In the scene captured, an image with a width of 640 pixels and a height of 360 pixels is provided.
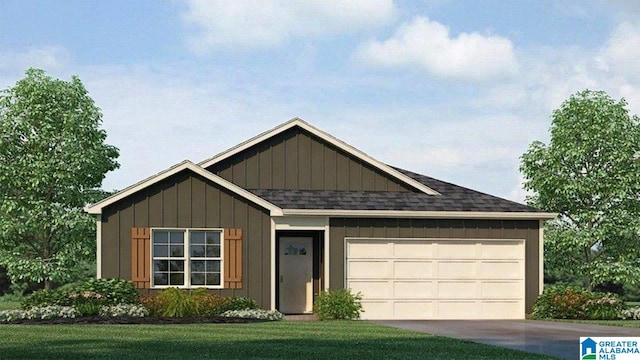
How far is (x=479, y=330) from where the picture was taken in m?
23.7

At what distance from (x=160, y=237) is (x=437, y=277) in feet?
24.2

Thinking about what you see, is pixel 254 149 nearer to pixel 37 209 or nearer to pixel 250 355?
pixel 37 209

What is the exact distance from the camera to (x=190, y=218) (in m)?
27.2

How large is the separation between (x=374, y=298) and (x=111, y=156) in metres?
11.9

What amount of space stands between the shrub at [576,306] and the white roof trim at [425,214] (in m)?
2.12

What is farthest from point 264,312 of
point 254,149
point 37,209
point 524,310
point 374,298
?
point 37,209

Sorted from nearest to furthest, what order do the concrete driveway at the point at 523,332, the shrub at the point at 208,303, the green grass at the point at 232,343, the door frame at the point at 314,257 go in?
1. the green grass at the point at 232,343
2. the concrete driveway at the point at 523,332
3. the shrub at the point at 208,303
4. the door frame at the point at 314,257

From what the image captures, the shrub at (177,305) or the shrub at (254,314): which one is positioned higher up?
the shrub at (177,305)

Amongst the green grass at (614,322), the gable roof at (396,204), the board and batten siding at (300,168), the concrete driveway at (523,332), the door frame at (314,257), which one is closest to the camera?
the concrete driveway at (523,332)

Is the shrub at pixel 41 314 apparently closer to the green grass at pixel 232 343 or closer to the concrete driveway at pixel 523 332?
the green grass at pixel 232 343

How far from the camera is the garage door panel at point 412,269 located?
92.9 feet

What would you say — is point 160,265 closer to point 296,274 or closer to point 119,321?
point 119,321

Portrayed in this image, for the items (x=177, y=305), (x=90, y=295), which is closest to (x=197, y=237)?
(x=177, y=305)

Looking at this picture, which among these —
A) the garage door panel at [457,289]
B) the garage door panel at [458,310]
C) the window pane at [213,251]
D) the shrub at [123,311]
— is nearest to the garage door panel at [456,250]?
the garage door panel at [457,289]
